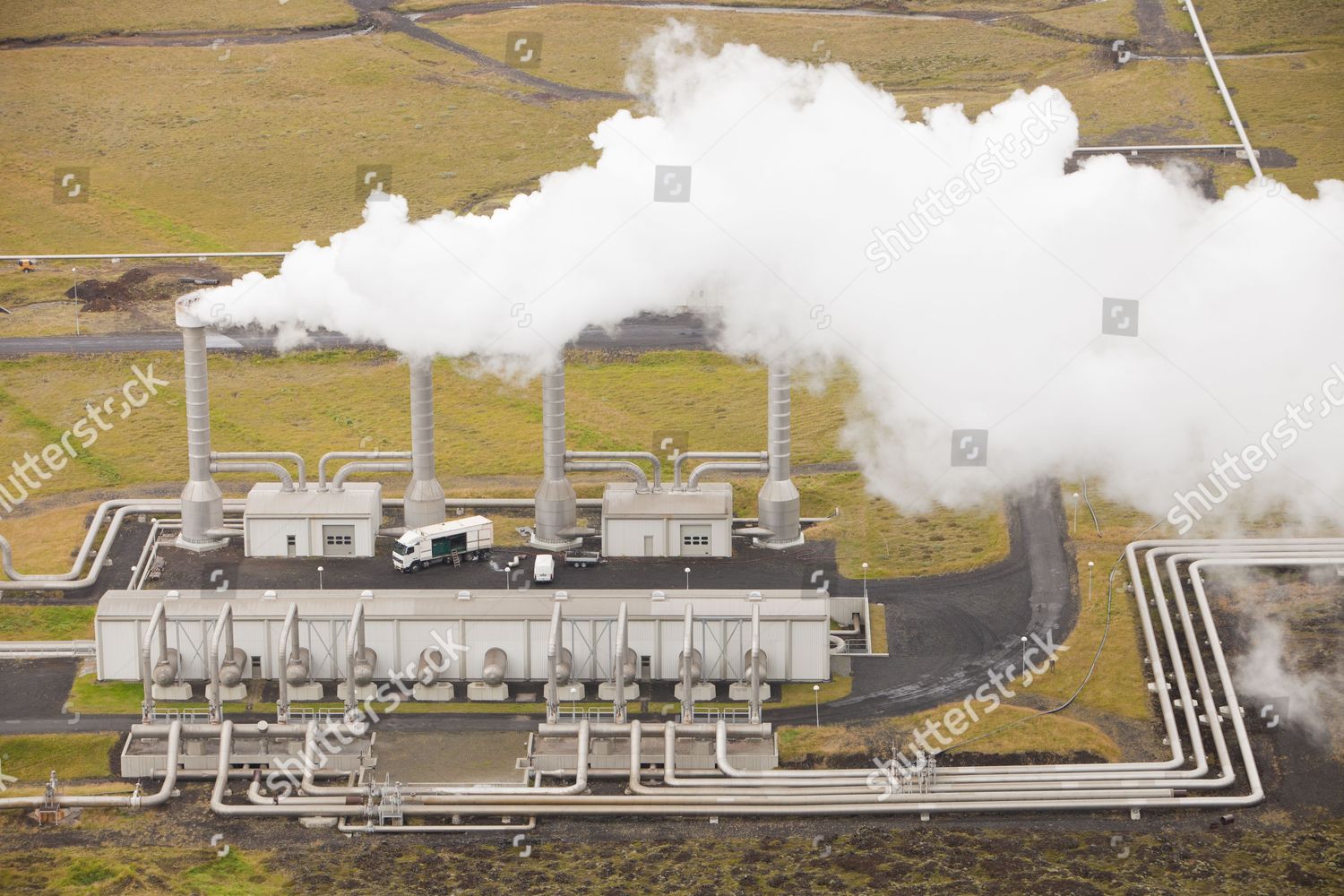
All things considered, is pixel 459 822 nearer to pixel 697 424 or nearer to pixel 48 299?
pixel 697 424

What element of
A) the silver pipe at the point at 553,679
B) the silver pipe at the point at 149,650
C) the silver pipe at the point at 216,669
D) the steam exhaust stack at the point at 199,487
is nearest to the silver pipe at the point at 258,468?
the steam exhaust stack at the point at 199,487

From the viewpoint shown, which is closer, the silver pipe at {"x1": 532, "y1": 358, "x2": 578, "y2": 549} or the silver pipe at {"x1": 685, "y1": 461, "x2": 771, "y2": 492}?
the silver pipe at {"x1": 532, "y1": 358, "x2": 578, "y2": 549}

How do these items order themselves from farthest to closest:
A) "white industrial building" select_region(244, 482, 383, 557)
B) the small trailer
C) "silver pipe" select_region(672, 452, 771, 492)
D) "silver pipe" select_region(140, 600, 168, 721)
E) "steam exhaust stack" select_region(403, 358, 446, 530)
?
1. "silver pipe" select_region(672, 452, 771, 492)
2. "steam exhaust stack" select_region(403, 358, 446, 530)
3. "white industrial building" select_region(244, 482, 383, 557)
4. the small trailer
5. "silver pipe" select_region(140, 600, 168, 721)

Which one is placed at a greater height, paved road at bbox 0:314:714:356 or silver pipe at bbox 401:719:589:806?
paved road at bbox 0:314:714:356

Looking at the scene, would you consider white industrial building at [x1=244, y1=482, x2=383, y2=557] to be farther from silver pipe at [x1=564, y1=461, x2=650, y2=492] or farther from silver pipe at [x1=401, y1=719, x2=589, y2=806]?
silver pipe at [x1=401, y1=719, x2=589, y2=806]

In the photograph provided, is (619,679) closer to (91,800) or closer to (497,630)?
(497,630)

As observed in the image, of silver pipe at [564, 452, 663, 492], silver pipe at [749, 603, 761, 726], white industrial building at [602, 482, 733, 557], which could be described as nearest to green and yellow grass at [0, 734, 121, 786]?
white industrial building at [602, 482, 733, 557]

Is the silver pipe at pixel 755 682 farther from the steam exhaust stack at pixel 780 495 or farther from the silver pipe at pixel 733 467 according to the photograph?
the silver pipe at pixel 733 467
